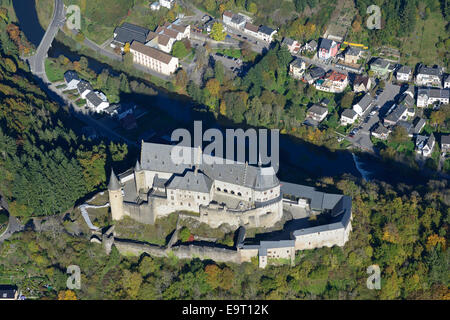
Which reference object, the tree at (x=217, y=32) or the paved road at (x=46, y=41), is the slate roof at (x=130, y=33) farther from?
the paved road at (x=46, y=41)

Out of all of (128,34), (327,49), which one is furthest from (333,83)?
(128,34)

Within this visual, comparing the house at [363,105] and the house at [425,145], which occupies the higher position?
the house at [363,105]

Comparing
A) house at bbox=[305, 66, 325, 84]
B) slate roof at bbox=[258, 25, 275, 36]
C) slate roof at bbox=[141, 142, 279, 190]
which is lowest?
slate roof at bbox=[141, 142, 279, 190]

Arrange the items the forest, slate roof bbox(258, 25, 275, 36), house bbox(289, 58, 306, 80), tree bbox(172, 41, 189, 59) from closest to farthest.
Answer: the forest → house bbox(289, 58, 306, 80) → tree bbox(172, 41, 189, 59) → slate roof bbox(258, 25, 275, 36)

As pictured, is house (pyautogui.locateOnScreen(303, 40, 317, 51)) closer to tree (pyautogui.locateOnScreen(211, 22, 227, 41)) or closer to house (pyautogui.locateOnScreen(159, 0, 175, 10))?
tree (pyautogui.locateOnScreen(211, 22, 227, 41))

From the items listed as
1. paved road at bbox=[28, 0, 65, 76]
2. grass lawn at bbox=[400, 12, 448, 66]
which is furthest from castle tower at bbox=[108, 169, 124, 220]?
grass lawn at bbox=[400, 12, 448, 66]

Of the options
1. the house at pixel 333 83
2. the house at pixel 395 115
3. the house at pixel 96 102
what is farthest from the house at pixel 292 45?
the house at pixel 96 102

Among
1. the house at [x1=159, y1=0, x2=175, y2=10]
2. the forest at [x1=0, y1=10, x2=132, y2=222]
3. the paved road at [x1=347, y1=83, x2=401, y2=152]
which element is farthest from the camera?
the house at [x1=159, y1=0, x2=175, y2=10]
